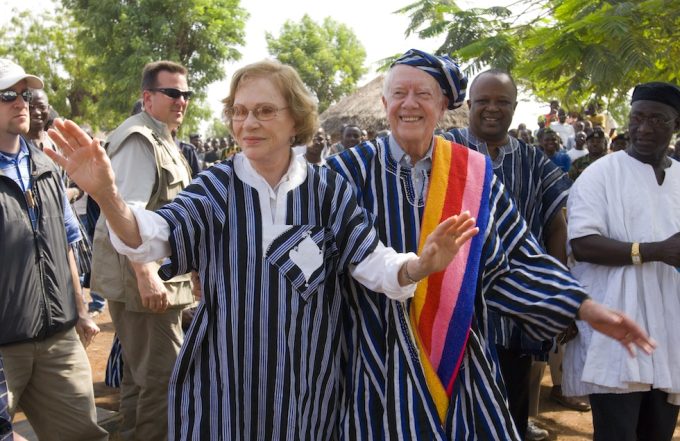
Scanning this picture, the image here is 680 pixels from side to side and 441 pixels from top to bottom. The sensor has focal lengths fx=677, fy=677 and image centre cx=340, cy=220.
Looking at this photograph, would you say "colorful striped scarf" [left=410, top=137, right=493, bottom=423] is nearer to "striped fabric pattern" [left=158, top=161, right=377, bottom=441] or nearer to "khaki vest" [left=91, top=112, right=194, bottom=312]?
"striped fabric pattern" [left=158, top=161, right=377, bottom=441]

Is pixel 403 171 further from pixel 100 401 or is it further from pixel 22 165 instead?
pixel 100 401

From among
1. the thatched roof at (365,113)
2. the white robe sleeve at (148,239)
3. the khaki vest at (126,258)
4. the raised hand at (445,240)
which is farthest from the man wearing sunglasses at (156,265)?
the thatched roof at (365,113)

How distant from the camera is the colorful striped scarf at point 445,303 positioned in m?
2.39

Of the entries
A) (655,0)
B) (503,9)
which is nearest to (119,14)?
(503,9)

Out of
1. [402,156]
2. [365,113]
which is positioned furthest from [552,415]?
[365,113]

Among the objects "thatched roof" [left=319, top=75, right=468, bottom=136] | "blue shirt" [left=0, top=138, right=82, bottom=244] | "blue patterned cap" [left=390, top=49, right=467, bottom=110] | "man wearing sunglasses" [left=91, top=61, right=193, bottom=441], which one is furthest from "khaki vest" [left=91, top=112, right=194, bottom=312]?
"thatched roof" [left=319, top=75, right=468, bottom=136]

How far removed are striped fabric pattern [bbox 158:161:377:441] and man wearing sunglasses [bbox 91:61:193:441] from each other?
137 cm

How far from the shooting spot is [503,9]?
590 centimetres

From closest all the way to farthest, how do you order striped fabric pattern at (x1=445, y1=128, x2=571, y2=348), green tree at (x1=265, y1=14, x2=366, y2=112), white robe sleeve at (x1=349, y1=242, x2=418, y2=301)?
1. white robe sleeve at (x1=349, y1=242, x2=418, y2=301)
2. striped fabric pattern at (x1=445, y1=128, x2=571, y2=348)
3. green tree at (x1=265, y1=14, x2=366, y2=112)

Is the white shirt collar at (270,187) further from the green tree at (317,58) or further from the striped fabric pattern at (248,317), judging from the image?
the green tree at (317,58)

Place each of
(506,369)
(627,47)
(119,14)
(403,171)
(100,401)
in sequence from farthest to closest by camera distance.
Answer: (119,14) → (100,401) → (627,47) → (506,369) → (403,171)

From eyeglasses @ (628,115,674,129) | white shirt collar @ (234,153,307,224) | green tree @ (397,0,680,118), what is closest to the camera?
white shirt collar @ (234,153,307,224)

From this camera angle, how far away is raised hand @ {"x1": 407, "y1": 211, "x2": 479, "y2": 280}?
2.09 meters

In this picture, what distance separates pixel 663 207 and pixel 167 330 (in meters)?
2.73
